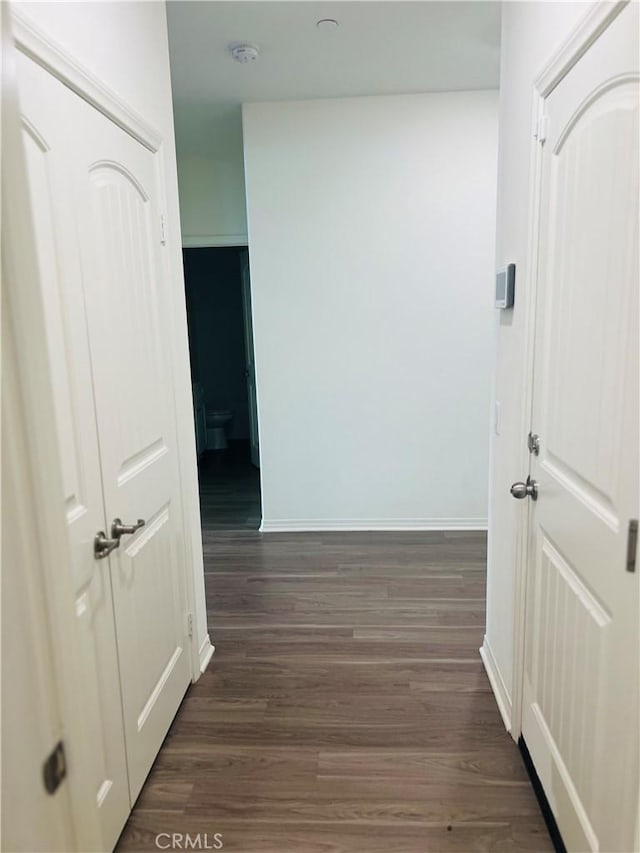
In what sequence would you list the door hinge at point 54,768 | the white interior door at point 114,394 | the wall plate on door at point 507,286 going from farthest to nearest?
1. the wall plate on door at point 507,286
2. the white interior door at point 114,394
3. the door hinge at point 54,768

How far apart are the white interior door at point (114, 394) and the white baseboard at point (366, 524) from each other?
187cm

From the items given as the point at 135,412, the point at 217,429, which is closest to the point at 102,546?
the point at 135,412

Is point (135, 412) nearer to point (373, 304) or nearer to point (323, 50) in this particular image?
point (323, 50)

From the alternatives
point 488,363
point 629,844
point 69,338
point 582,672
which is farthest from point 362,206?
point 629,844

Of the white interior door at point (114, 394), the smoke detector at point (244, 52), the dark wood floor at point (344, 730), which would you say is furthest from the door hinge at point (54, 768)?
the smoke detector at point (244, 52)

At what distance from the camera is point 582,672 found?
1.42 meters

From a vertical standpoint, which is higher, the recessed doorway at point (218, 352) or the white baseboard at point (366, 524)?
the recessed doorway at point (218, 352)

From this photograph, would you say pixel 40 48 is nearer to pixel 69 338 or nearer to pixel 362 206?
pixel 69 338

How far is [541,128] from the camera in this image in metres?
1.68

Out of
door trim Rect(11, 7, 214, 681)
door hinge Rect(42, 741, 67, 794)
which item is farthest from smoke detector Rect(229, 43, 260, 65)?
door hinge Rect(42, 741, 67, 794)

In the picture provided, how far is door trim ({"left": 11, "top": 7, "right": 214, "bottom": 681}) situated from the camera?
128cm

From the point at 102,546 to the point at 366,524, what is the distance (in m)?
2.71

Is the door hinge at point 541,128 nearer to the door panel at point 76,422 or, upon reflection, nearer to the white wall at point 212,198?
the door panel at point 76,422

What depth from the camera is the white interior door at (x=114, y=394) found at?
1386mm
